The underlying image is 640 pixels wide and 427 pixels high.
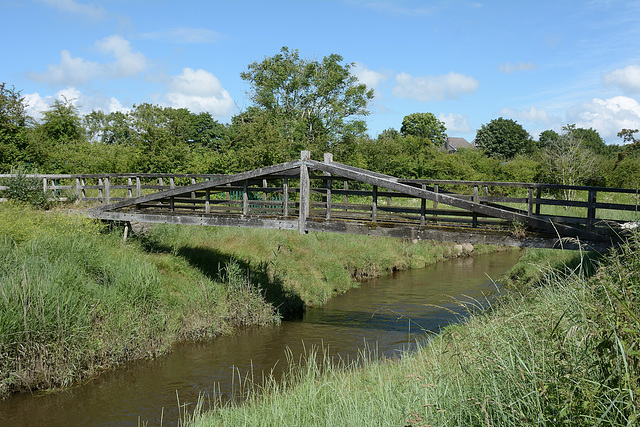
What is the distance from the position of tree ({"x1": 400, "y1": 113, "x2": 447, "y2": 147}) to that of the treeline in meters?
30.0

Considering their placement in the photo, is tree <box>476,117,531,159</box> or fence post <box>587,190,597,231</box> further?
tree <box>476,117,531,159</box>

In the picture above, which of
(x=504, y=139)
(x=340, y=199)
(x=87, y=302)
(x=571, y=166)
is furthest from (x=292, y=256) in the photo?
(x=504, y=139)

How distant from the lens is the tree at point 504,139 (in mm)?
83125

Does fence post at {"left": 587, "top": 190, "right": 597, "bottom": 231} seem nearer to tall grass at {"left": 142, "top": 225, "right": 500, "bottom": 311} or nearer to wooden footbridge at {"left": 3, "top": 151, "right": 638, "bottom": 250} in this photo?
wooden footbridge at {"left": 3, "top": 151, "right": 638, "bottom": 250}

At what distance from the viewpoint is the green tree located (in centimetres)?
2428

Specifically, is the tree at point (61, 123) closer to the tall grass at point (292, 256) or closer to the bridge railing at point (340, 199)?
the bridge railing at point (340, 199)

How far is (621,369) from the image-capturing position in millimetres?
3666

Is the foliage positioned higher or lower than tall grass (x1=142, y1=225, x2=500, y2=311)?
higher

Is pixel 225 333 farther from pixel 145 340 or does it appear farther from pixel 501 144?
pixel 501 144

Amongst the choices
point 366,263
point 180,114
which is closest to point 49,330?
point 366,263

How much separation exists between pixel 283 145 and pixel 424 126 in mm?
56106

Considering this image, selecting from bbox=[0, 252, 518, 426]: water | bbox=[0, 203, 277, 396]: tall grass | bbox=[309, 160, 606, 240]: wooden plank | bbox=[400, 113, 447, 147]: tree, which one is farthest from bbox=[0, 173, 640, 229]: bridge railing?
bbox=[400, 113, 447, 147]: tree

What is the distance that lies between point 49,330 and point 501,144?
8251cm

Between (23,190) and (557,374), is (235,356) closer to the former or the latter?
(557,374)
